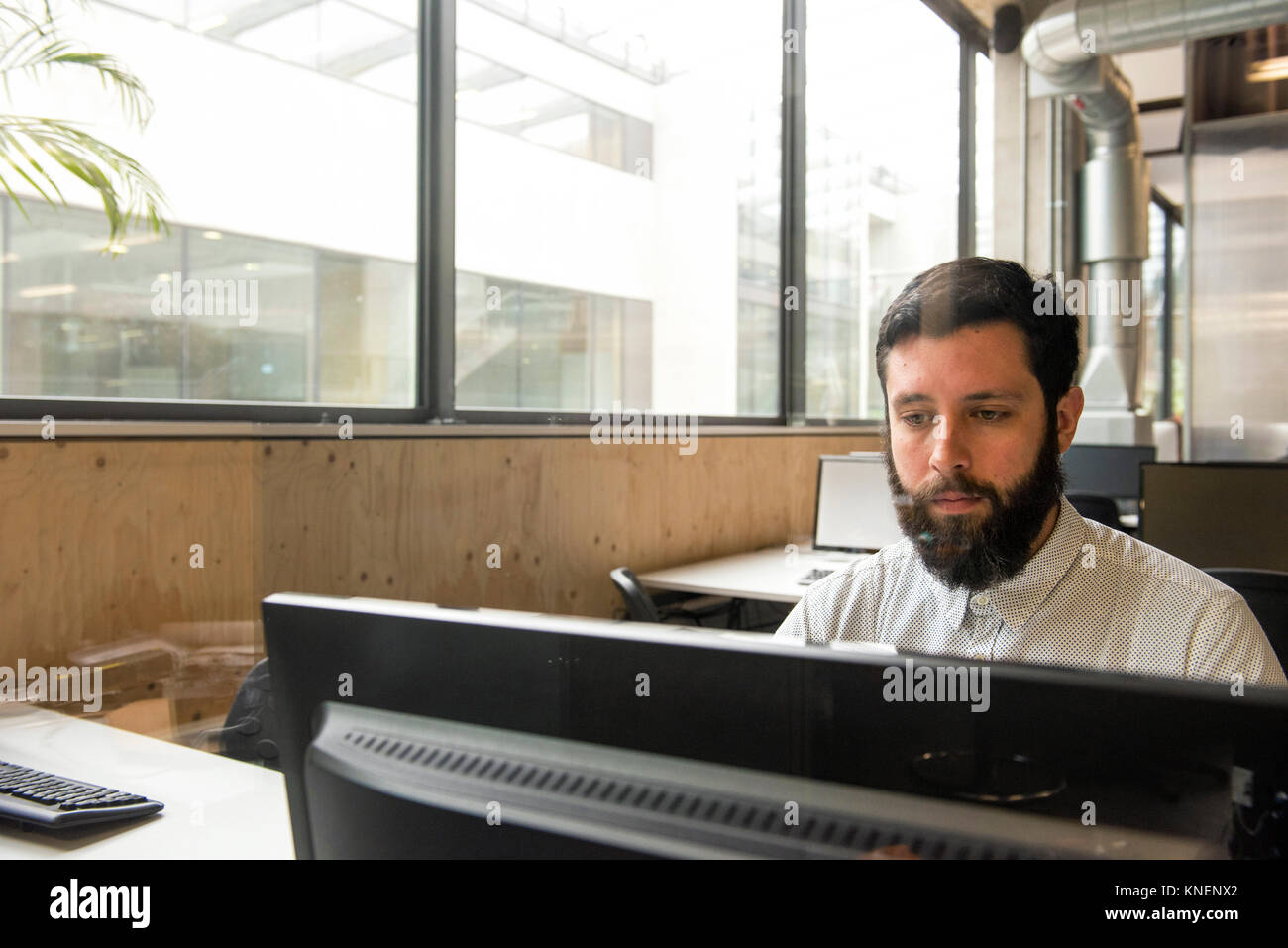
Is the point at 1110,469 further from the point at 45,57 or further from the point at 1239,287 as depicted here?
the point at 45,57

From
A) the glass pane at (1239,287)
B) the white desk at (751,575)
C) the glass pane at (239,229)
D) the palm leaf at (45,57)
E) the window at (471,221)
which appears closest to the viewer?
the palm leaf at (45,57)

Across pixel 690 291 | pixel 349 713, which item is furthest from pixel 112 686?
pixel 690 291

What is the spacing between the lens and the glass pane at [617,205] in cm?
332

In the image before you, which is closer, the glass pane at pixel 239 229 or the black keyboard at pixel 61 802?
the black keyboard at pixel 61 802

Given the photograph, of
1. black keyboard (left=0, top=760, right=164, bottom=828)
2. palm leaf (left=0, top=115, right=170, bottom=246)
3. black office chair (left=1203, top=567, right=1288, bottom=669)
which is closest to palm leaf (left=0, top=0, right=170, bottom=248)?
palm leaf (left=0, top=115, right=170, bottom=246)

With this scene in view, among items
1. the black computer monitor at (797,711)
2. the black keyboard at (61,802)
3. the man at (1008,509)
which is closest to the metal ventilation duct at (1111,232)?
the man at (1008,509)

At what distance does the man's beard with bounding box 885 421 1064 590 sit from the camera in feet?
3.98

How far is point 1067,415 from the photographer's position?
130 cm

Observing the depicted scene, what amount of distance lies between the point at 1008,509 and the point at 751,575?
248cm

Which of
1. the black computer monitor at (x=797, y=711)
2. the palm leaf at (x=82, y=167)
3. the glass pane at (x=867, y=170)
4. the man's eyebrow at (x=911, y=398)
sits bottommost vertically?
the black computer monitor at (x=797, y=711)

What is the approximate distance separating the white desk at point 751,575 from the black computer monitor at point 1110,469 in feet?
5.12

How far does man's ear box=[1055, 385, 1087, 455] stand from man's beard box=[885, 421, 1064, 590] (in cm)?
4

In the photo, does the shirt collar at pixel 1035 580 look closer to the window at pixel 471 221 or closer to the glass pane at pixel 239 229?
the window at pixel 471 221
